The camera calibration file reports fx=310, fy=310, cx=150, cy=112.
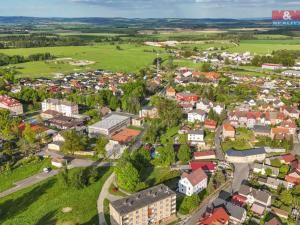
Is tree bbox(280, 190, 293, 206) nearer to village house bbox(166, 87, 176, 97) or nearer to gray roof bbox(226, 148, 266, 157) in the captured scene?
gray roof bbox(226, 148, 266, 157)

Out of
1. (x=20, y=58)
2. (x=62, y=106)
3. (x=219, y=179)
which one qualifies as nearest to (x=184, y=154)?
(x=219, y=179)

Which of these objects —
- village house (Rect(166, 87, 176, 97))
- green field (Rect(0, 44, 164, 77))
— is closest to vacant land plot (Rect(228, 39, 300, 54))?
green field (Rect(0, 44, 164, 77))

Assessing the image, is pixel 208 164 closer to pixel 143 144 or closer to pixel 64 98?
pixel 143 144

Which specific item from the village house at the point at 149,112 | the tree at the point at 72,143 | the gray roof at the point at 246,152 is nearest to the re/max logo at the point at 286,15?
the village house at the point at 149,112

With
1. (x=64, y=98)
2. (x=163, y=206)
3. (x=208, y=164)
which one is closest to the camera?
(x=163, y=206)

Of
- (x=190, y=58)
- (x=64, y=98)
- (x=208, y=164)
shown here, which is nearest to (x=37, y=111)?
(x=64, y=98)

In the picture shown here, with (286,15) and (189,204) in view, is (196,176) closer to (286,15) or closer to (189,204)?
(189,204)

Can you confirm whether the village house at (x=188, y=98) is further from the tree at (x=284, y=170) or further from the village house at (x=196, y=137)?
the tree at (x=284, y=170)

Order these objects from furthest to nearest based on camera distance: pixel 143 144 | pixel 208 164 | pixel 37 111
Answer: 1. pixel 37 111
2. pixel 143 144
3. pixel 208 164
